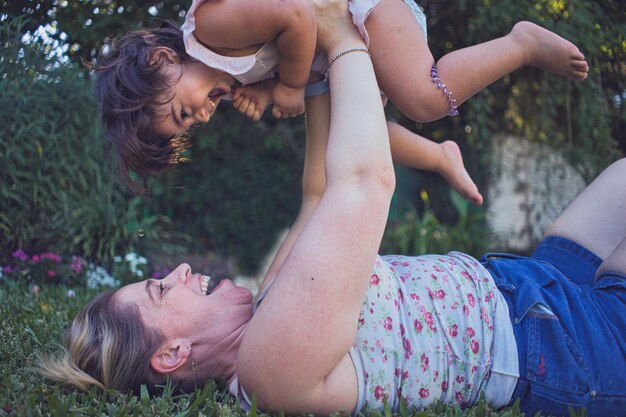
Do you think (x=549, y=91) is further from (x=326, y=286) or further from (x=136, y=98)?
(x=326, y=286)

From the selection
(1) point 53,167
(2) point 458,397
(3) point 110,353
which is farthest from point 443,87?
(1) point 53,167

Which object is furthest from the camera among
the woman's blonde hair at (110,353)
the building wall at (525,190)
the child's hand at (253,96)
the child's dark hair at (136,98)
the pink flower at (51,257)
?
the building wall at (525,190)

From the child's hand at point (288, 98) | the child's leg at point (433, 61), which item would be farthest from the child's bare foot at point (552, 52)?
the child's hand at point (288, 98)

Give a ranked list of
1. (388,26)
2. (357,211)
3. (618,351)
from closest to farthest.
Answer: (357,211)
(618,351)
(388,26)

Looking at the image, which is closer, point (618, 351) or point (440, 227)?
point (618, 351)

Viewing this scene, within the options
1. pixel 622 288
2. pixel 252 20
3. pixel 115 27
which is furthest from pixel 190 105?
pixel 115 27

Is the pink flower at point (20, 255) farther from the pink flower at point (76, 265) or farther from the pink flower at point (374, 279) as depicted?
the pink flower at point (374, 279)

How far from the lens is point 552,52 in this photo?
87.6 inches

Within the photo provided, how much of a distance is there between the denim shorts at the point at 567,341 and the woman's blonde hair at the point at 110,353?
3.30ft

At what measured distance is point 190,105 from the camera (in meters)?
2.33

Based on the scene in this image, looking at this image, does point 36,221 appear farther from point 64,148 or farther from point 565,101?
point 565,101

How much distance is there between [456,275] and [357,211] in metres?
0.46

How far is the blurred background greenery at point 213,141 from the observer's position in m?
4.27

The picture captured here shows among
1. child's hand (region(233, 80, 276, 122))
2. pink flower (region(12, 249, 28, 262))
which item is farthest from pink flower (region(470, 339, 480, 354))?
pink flower (region(12, 249, 28, 262))
